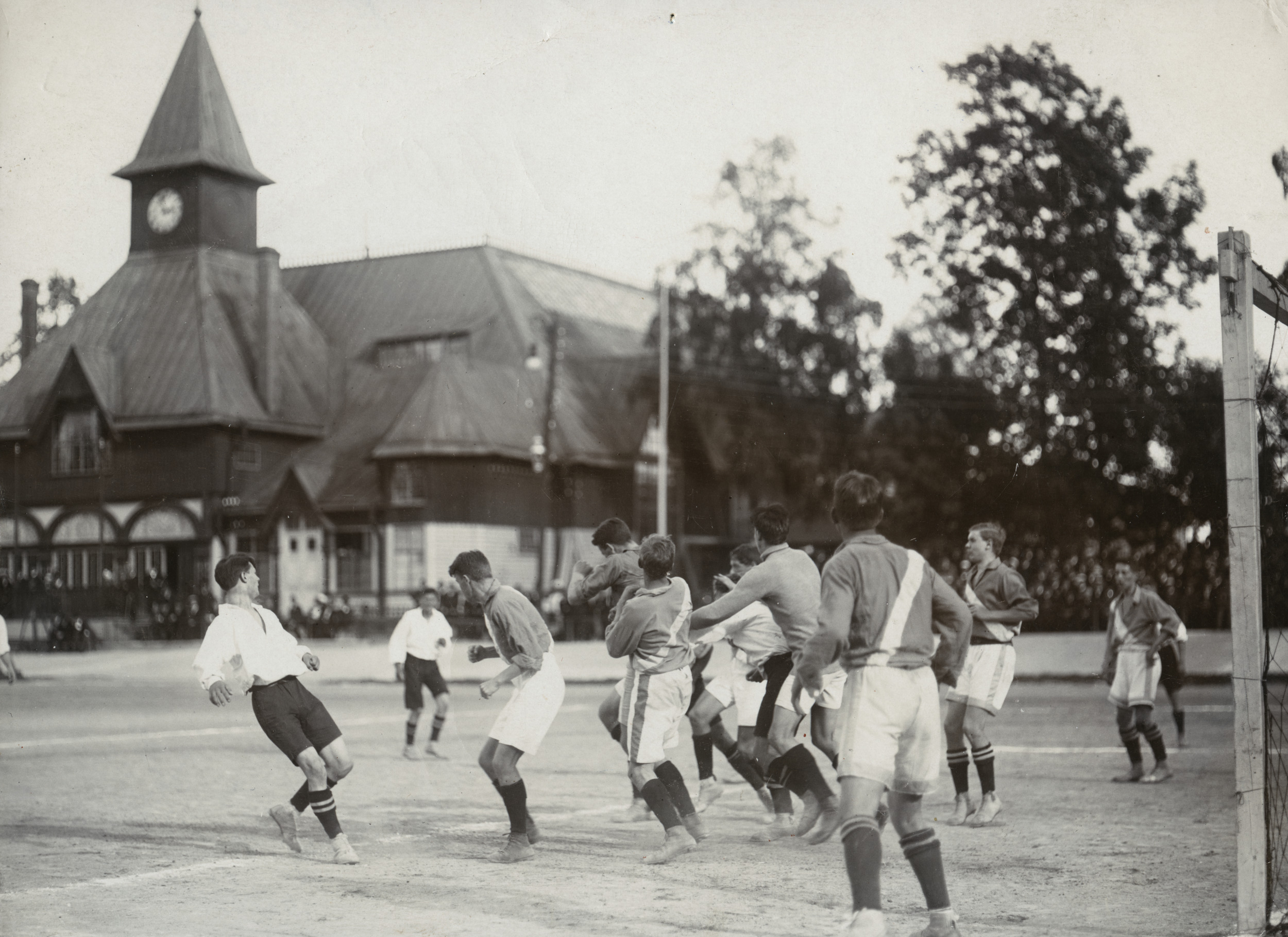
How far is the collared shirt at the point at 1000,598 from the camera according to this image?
9633mm

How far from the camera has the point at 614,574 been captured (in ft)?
31.7

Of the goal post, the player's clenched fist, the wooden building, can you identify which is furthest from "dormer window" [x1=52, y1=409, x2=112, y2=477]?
the goal post

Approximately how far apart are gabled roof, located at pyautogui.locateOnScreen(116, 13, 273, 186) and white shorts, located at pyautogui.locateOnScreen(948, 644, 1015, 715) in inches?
267

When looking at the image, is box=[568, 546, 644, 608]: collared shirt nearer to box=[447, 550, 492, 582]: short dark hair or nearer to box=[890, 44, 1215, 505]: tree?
box=[447, 550, 492, 582]: short dark hair

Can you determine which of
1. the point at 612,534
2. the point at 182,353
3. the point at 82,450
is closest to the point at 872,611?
the point at 612,534

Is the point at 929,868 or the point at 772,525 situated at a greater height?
the point at 772,525

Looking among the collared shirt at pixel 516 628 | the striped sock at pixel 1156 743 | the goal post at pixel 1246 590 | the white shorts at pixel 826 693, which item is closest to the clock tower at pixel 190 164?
the collared shirt at pixel 516 628

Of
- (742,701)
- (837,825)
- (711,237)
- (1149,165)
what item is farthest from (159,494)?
(837,825)

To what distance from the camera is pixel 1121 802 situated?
10.4 m

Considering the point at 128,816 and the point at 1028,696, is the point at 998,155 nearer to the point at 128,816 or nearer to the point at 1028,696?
the point at 1028,696

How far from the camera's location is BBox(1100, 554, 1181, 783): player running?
38.7 feet

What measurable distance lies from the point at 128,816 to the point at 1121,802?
7.30m

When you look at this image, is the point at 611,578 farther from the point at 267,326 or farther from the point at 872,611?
the point at 267,326

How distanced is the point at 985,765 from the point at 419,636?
6.57 m
